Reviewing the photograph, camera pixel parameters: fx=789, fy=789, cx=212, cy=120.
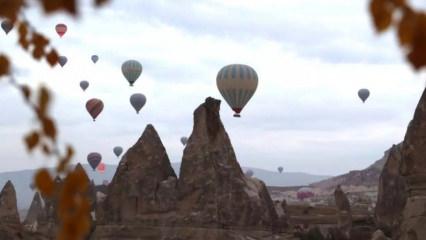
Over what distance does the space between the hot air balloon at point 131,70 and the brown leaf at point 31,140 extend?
4083 cm

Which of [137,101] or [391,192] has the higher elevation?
[137,101]

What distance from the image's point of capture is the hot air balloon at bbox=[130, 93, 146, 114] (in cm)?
4384

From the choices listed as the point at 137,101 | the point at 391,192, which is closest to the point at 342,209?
the point at 391,192

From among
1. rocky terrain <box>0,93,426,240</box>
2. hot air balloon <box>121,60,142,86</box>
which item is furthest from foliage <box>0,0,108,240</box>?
hot air balloon <box>121,60,142,86</box>

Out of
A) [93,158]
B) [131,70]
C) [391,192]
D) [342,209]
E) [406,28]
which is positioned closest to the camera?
[406,28]

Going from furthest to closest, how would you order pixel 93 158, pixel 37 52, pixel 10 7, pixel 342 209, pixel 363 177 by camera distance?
1. pixel 363 177
2. pixel 93 158
3. pixel 342 209
4. pixel 37 52
5. pixel 10 7

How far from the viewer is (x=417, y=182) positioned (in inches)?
508

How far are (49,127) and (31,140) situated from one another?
59 millimetres

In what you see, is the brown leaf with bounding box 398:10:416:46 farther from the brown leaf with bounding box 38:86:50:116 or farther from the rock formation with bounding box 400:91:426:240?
the rock formation with bounding box 400:91:426:240

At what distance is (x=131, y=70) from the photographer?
4309 cm

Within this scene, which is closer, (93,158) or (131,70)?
(131,70)

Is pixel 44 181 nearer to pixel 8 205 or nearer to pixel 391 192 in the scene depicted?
pixel 391 192

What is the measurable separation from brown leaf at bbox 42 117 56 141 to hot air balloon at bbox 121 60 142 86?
40844mm

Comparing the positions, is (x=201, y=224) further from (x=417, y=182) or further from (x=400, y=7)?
(x=400, y=7)
